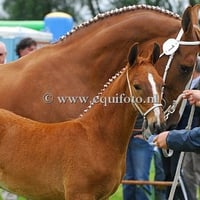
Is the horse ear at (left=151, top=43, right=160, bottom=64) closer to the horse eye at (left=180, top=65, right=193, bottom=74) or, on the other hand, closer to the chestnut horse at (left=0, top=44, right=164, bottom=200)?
the chestnut horse at (left=0, top=44, right=164, bottom=200)

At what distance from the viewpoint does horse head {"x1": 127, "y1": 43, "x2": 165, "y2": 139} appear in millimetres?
3779

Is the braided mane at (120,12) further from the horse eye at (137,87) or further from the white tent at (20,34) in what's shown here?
the white tent at (20,34)

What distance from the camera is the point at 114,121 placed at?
4051 mm

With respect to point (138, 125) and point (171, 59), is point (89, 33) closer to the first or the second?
point (171, 59)

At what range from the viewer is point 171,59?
4434 millimetres

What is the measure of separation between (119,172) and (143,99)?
51cm

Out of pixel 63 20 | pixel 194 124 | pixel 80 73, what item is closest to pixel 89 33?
pixel 80 73

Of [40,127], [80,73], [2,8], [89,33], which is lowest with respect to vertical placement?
[40,127]

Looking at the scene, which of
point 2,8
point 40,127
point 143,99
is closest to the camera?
point 143,99

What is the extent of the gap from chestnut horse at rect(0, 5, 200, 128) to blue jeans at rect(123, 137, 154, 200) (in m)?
1.61

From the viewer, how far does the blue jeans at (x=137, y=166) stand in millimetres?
6074
